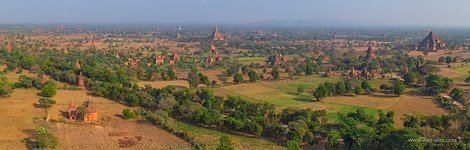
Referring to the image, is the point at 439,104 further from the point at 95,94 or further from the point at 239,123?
the point at 95,94

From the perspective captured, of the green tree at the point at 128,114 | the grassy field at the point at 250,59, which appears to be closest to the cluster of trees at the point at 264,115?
the green tree at the point at 128,114

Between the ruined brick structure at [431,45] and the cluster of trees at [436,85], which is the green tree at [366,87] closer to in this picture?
the cluster of trees at [436,85]

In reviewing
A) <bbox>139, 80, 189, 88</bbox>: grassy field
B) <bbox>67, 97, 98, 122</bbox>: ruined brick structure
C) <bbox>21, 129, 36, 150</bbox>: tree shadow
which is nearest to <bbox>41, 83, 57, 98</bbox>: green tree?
<bbox>67, 97, 98, 122</bbox>: ruined brick structure

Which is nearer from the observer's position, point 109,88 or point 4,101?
point 4,101

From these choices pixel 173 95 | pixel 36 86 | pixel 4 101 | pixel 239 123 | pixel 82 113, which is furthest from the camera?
pixel 36 86

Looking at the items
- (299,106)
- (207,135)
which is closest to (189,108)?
(207,135)

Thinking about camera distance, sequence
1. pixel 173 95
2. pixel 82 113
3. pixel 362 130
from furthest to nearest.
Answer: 1. pixel 173 95
2. pixel 82 113
3. pixel 362 130
